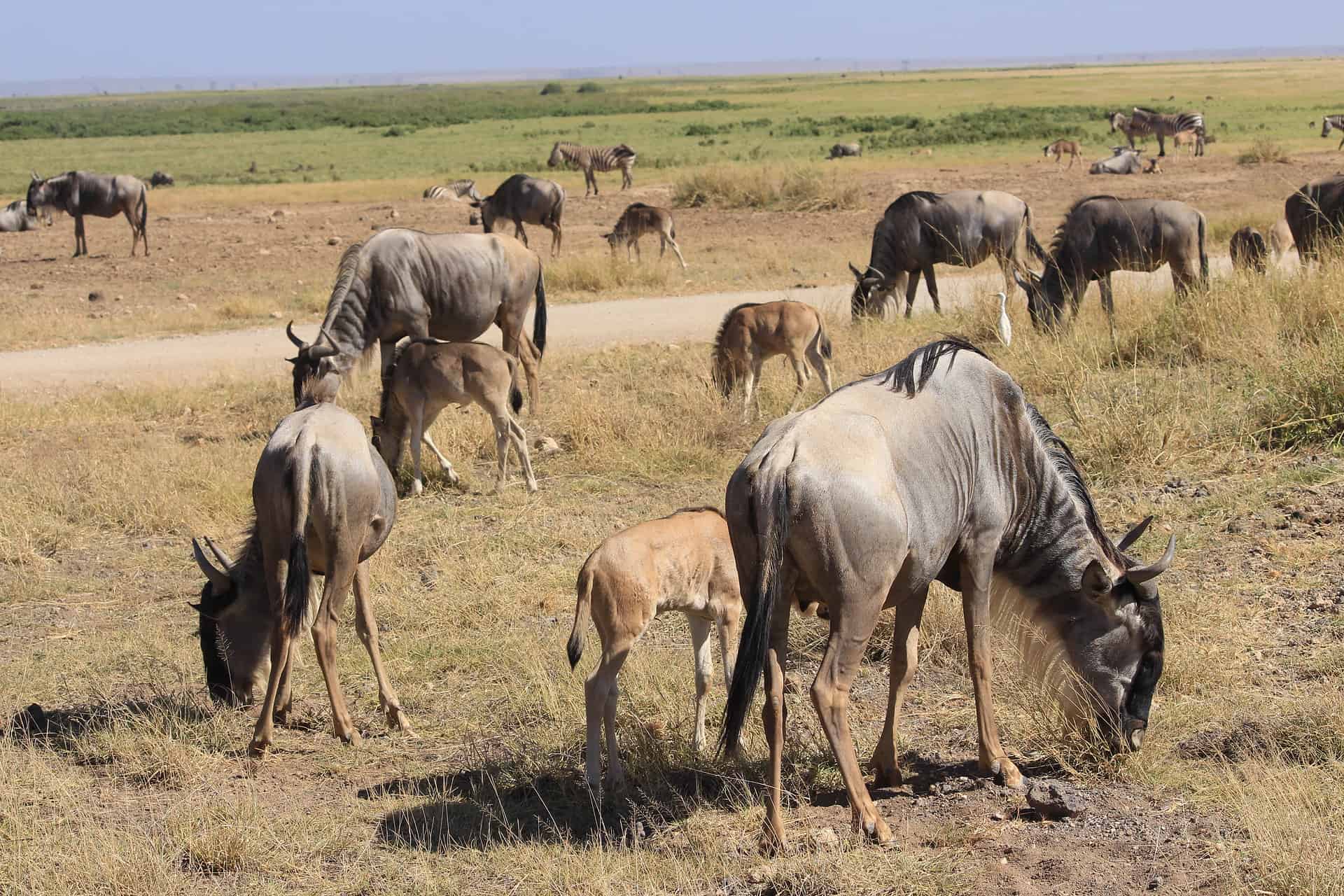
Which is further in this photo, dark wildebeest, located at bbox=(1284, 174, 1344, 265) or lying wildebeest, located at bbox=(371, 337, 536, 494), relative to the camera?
dark wildebeest, located at bbox=(1284, 174, 1344, 265)

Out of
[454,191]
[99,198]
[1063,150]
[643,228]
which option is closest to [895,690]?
[643,228]

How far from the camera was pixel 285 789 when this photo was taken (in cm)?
518

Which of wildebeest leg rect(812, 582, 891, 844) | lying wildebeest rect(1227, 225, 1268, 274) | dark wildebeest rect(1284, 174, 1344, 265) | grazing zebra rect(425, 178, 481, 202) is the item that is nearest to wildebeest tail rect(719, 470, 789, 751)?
wildebeest leg rect(812, 582, 891, 844)

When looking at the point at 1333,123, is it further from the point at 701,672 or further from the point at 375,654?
the point at 375,654

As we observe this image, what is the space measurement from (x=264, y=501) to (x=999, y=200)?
1130 centimetres

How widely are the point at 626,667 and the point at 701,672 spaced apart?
2.64 ft

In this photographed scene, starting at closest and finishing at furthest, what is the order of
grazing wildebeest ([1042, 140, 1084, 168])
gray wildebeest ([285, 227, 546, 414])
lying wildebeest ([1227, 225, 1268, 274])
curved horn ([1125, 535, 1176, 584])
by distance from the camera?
curved horn ([1125, 535, 1176, 584])
gray wildebeest ([285, 227, 546, 414])
lying wildebeest ([1227, 225, 1268, 274])
grazing wildebeest ([1042, 140, 1084, 168])

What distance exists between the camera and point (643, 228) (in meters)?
21.6

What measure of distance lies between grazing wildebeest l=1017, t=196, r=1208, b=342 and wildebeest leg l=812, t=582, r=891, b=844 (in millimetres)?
8533

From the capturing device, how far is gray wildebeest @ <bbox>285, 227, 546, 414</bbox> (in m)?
10.3

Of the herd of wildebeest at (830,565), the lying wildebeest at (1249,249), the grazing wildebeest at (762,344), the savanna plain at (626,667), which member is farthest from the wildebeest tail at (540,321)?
the lying wildebeest at (1249,249)

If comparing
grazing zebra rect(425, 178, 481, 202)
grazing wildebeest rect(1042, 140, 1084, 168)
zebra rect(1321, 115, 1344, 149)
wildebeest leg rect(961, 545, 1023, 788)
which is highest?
zebra rect(1321, 115, 1344, 149)

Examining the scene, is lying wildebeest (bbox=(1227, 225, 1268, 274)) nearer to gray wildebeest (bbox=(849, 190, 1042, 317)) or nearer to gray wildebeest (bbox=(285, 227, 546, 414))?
gray wildebeest (bbox=(849, 190, 1042, 317))

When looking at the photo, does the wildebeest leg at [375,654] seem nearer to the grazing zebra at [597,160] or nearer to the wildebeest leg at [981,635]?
the wildebeest leg at [981,635]
